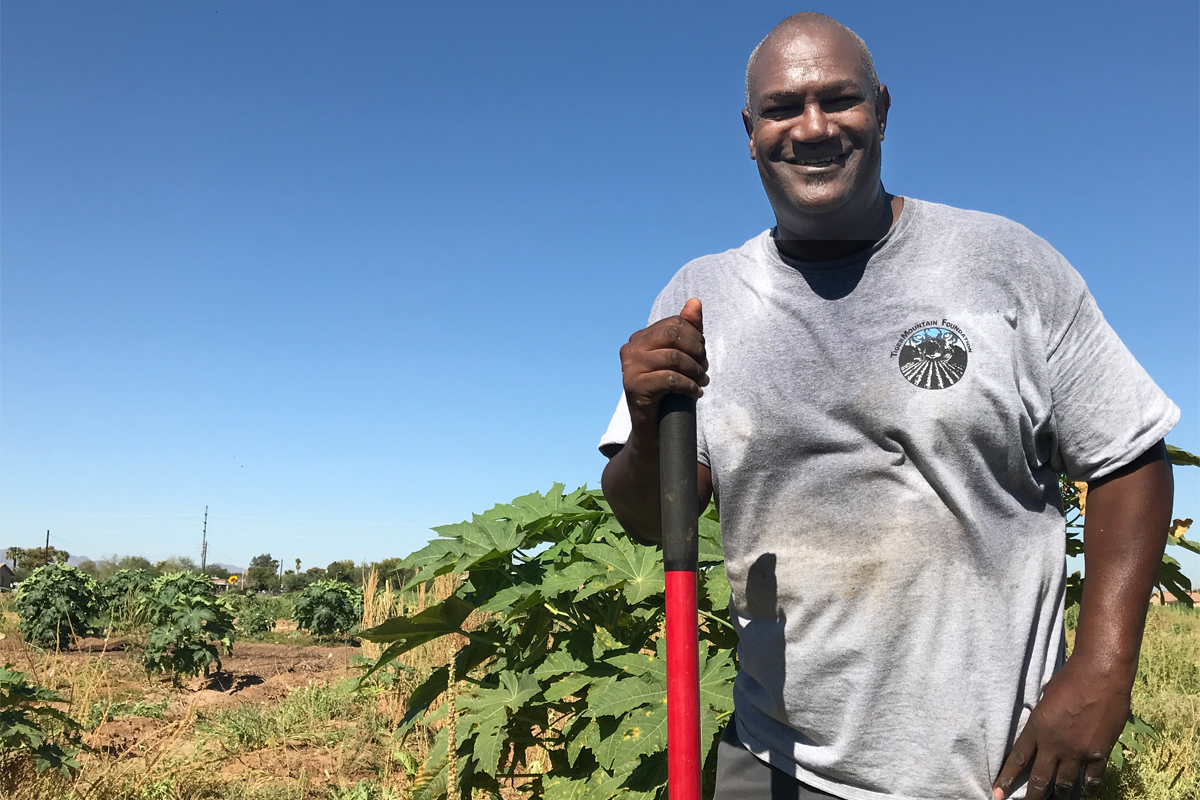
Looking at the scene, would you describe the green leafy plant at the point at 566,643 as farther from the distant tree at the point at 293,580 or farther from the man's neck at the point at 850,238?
the distant tree at the point at 293,580

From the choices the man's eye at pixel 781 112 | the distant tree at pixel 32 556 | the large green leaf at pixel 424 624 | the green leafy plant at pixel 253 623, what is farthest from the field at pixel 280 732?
the distant tree at pixel 32 556

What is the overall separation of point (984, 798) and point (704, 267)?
966 mm

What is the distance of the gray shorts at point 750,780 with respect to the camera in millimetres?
1444

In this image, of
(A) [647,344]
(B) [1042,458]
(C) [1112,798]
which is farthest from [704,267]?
(C) [1112,798]

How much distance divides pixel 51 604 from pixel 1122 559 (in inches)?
507

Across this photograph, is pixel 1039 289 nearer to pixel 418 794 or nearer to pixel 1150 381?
pixel 1150 381

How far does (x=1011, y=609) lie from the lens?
4.29 ft

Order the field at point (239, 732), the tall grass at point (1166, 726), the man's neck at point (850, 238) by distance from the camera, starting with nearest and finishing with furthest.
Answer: the man's neck at point (850, 238) < the tall grass at point (1166, 726) < the field at point (239, 732)

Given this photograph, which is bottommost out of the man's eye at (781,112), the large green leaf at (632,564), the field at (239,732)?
the field at (239,732)

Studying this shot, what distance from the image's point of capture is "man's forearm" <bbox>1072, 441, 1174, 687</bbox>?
1271 millimetres

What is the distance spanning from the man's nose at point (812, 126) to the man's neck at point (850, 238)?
0.14 meters

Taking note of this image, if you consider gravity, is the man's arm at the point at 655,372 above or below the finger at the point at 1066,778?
above

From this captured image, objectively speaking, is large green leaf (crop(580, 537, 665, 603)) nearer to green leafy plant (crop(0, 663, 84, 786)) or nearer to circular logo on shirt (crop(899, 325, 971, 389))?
circular logo on shirt (crop(899, 325, 971, 389))

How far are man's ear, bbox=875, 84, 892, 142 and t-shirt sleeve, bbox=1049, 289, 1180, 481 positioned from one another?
0.47 metres
